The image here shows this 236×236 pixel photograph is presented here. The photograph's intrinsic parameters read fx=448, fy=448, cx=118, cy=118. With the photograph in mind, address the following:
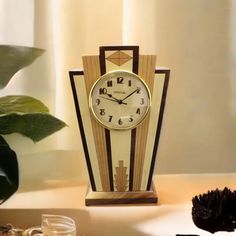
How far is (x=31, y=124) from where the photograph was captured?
913 mm

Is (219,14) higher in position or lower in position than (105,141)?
higher

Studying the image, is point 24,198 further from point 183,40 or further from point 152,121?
point 183,40

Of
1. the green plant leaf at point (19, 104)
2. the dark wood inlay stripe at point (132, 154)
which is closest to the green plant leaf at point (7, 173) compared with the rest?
the green plant leaf at point (19, 104)

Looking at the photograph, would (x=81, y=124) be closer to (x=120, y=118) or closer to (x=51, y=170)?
(x=120, y=118)

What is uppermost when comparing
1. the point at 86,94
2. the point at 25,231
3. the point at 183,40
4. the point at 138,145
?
the point at 183,40

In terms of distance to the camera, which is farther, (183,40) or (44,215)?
(183,40)

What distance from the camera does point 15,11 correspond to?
38.2 inches

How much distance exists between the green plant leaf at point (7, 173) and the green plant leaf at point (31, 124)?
6 cm

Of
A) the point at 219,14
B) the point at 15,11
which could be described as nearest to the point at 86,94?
the point at 15,11

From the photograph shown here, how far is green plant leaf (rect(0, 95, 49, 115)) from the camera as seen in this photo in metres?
0.94

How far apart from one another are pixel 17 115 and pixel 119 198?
0.27m

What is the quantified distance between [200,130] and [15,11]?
499 mm

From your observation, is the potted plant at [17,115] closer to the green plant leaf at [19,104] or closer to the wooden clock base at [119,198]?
the green plant leaf at [19,104]

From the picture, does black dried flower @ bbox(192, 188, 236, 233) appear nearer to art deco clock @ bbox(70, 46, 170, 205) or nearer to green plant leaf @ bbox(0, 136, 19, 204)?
art deco clock @ bbox(70, 46, 170, 205)
